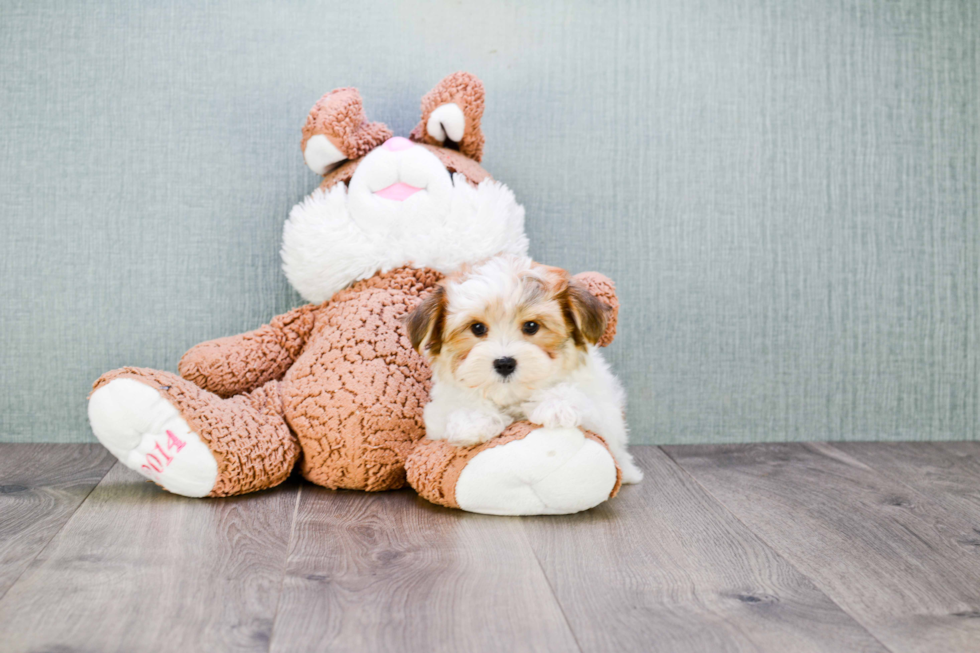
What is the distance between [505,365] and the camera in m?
1.25

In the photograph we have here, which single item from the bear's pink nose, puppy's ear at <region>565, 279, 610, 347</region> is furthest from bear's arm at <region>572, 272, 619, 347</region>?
the bear's pink nose

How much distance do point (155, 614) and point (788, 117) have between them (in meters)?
1.78

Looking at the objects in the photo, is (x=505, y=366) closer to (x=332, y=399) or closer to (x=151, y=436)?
(x=332, y=399)

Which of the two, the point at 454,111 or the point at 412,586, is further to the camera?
the point at 454,111

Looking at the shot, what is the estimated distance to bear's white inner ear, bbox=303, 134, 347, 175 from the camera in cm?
160

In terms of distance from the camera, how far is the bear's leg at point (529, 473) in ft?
4.19

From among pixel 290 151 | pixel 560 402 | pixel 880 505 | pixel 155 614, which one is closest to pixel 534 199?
pixel 290 151

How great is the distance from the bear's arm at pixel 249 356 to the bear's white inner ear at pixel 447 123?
47 cm

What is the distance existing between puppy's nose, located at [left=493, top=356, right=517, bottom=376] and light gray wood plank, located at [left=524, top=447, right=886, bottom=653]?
0.27m

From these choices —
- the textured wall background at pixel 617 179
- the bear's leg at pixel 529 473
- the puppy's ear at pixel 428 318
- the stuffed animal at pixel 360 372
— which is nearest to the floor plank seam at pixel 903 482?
the textured wall background at pixel 617 179

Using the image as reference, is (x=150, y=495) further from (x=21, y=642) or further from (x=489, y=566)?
(x=489, y=566)

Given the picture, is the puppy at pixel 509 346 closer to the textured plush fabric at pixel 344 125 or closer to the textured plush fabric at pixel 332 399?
the textured plush fabric at pixel 332 399

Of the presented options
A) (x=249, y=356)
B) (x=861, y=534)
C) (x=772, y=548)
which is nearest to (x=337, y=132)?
(x=249, y=356)

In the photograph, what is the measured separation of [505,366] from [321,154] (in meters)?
0.69
